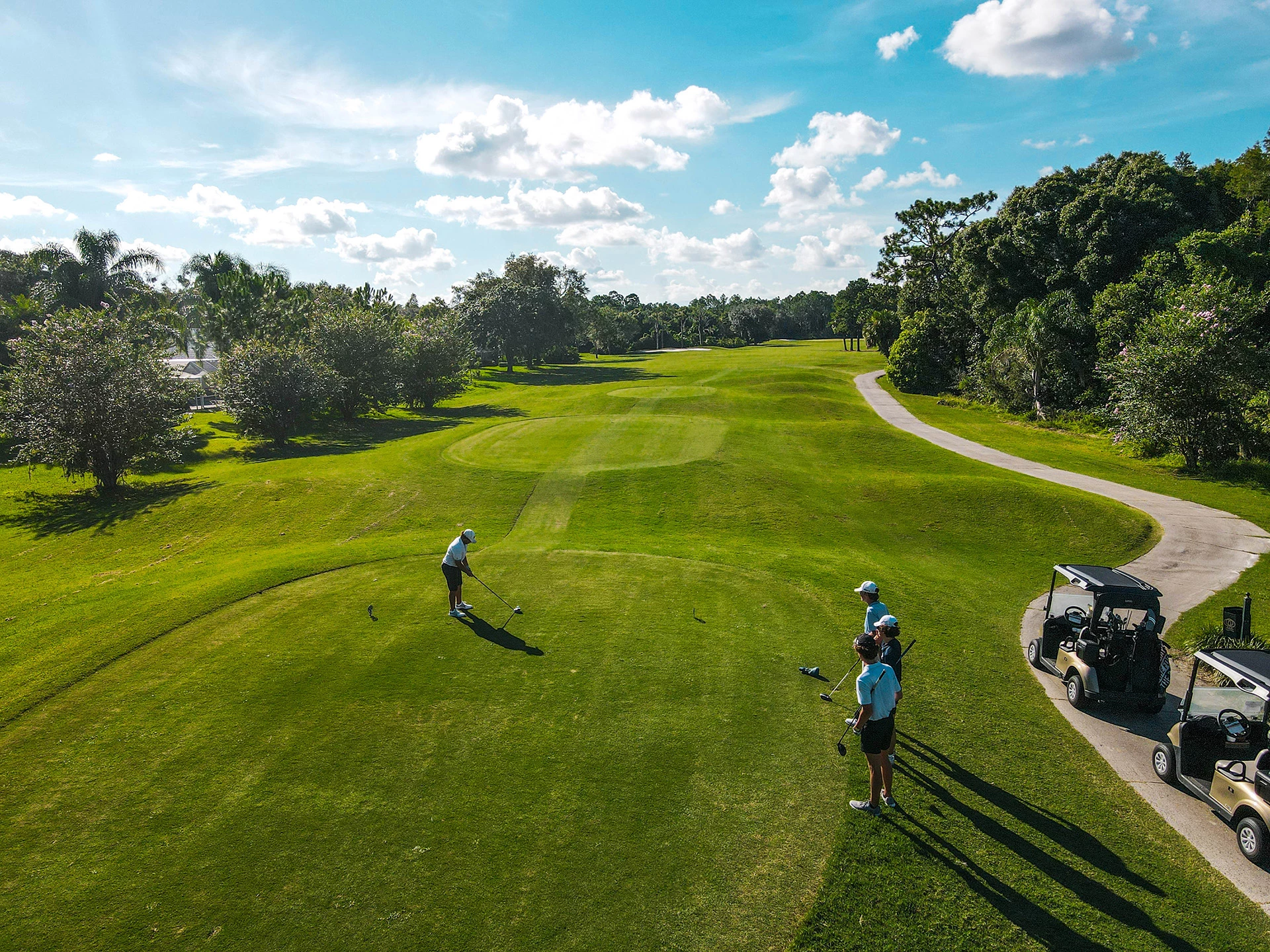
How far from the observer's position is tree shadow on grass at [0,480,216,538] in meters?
25.9

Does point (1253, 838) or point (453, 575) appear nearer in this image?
point (1253, 838)

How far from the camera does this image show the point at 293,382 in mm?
44500

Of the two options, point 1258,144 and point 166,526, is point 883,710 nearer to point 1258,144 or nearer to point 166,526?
point 166,526

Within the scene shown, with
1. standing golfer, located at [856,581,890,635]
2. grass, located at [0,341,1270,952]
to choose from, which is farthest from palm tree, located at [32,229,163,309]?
standing golfer, located at [856,581,890,635]

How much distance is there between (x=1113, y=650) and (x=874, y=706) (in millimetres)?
6741

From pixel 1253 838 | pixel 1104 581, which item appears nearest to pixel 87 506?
pixel 1104 581

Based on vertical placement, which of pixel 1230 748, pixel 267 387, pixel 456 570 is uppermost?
pixel 267 387

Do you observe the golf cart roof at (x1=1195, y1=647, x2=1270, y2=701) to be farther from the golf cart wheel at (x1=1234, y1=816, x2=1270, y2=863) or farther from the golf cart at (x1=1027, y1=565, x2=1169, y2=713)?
the golf cart at (x1=1027, y1=565, x2=1169, y2=713)

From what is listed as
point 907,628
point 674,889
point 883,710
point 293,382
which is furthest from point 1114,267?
point 293,382

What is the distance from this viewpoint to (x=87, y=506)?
28.3m

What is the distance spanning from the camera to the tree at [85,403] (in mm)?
28812

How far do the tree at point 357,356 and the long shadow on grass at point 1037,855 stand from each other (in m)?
48.7

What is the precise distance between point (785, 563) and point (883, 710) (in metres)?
11.4

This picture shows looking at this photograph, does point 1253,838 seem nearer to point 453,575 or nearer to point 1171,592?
point 1171,592
